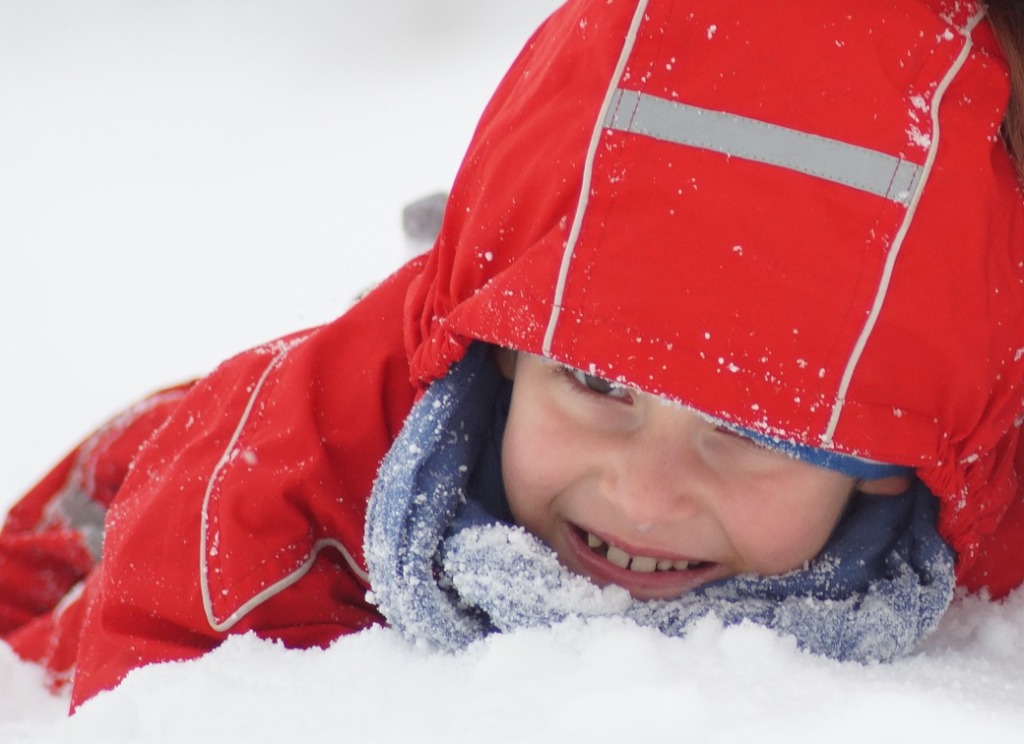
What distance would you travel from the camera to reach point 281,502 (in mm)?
1069

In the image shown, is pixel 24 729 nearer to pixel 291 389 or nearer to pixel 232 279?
pixel 291 389

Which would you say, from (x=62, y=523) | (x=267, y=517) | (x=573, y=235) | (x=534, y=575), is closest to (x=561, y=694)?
(x=534, y=575)

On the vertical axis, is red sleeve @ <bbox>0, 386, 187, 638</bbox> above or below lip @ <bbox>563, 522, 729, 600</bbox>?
below

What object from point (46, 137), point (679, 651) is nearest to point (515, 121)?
point (679, 651)

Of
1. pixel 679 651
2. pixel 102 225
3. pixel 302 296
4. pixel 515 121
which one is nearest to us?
pixel 679 651

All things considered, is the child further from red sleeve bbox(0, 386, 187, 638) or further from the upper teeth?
red sleeve bbox(0, 386, 187, 638)

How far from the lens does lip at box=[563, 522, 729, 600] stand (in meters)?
1.01

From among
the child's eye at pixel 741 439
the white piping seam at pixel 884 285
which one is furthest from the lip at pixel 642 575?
the white piping seam at pixel 884 285

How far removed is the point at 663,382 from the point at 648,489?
132 mm

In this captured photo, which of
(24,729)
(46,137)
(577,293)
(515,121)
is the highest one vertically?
(515,121)

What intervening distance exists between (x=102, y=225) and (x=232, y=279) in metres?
0.39

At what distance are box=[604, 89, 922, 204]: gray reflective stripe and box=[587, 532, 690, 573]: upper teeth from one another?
378 millimetres

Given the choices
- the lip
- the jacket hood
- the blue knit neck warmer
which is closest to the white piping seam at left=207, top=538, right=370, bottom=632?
the blue knit neck warmer

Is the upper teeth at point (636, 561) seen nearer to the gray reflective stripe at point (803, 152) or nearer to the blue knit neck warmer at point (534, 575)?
the blue knit neck warmer at point (534, 575)
